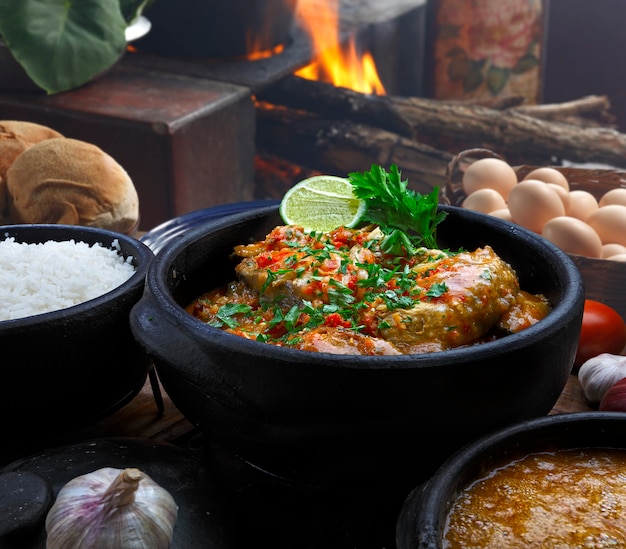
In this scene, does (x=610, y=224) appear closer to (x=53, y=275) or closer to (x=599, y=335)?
(x=599, y=335)

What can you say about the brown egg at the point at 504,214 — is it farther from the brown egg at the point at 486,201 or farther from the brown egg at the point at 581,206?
the brown egg at the point at 581,206

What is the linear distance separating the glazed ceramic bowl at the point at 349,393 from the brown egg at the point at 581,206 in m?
1.50

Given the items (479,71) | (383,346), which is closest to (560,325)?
(383,346)

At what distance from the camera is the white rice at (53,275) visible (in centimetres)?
178

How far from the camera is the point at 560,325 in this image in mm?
1431

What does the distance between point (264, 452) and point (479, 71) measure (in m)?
4.93

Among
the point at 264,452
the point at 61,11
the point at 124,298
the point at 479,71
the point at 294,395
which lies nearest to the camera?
the point at 294,395

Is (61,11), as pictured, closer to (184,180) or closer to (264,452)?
(184,180)

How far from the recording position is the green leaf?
3.82 m

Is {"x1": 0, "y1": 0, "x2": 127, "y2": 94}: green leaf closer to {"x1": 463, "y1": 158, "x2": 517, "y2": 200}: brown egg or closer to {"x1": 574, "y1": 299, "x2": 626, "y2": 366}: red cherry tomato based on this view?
{"x1": 463, "y1": 158, "x2": 517, "y2": 200}: brown egg

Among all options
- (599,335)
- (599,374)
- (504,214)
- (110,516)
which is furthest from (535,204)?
(110,516)

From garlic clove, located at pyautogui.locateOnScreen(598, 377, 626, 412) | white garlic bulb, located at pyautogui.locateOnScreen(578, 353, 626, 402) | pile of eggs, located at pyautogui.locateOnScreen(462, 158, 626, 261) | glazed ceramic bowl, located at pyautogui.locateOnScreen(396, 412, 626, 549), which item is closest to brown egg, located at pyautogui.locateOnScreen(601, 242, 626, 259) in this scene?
pile of eggs, located at pyautogui.locateOnScreen(462, 158, 626, 261)

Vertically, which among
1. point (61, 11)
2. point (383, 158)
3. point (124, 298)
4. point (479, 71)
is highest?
point (61, 11)

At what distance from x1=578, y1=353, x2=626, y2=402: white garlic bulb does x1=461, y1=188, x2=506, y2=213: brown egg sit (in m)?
1.15
